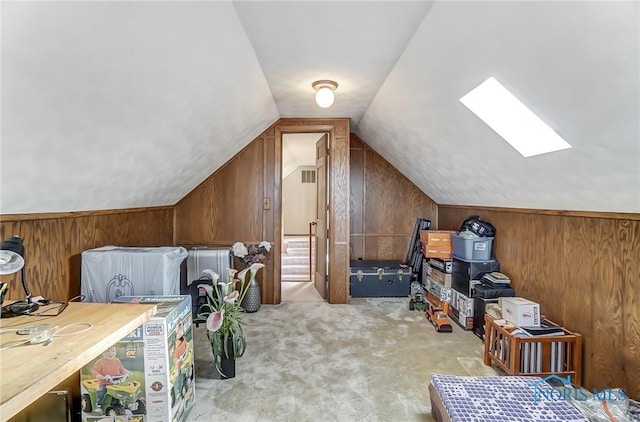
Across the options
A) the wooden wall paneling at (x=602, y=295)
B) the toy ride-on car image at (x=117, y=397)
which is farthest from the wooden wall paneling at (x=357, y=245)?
the toy ride-on car image at (x=117, y=397)

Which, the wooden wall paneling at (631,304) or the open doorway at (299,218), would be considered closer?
the wooden wall paneling at (631,304)

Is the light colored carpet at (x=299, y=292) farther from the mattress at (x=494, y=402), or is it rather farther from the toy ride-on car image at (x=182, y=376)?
the mattress at (x=494, y=402)

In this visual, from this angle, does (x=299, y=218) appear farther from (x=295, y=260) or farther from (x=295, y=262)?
(x=295, y=262)

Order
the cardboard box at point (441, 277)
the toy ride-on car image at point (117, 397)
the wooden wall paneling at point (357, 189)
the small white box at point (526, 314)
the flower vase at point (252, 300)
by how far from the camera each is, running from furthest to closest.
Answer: the wooden wall paneling at point (357, 189), the flower vase at point (252, 300), the cardboard box at point (441, 277), the small white box at point (526, 314), the toy ride-on car image at point (117, 397)

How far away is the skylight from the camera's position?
2.11 metres

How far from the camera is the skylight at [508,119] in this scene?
2113 millimetres

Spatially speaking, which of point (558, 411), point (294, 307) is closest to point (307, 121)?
point (294, 307)

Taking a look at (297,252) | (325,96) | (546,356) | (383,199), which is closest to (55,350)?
(325,96)

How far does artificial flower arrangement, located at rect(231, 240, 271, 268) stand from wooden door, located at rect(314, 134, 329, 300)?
0.80 meters

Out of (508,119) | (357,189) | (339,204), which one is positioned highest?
(508,119)

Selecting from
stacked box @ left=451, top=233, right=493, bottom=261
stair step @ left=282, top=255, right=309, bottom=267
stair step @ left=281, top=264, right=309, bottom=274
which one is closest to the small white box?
stacked box @ left=451, top=233, right=493, bottom=261

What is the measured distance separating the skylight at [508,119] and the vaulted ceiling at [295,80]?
7 cm

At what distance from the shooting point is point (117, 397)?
5.83ft

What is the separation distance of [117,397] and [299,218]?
777 cm
